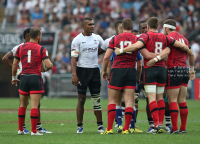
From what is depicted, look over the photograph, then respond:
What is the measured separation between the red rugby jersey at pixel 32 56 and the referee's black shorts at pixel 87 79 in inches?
47.0

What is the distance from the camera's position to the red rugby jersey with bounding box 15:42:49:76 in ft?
30.2

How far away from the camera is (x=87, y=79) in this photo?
1013 cm

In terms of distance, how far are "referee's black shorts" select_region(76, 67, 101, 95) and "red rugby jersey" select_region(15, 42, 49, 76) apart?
1.19m

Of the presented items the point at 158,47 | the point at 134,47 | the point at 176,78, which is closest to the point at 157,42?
the point at 158,47

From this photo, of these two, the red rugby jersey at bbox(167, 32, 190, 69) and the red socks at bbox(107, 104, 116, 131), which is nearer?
the red socks at bbox(107, 104, 116, 131)

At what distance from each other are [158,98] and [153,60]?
896 mm

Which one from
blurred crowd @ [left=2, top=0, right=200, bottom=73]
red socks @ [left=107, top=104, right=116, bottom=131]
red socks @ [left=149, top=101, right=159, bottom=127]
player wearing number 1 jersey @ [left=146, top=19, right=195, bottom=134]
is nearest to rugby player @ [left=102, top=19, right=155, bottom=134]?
red socks @ [left=107, top=104, right=116, bottom=131]

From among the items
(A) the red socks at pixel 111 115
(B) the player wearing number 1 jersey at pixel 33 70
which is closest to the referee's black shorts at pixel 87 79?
(A) the red socks at pixel 111 115

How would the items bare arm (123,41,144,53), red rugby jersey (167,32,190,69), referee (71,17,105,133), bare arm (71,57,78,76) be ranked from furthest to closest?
referee (71,17,105,133) → bare arm (71,57,78,76) → red rugby jersey (167,32,190,69) → bare arm (123,41,144,53)

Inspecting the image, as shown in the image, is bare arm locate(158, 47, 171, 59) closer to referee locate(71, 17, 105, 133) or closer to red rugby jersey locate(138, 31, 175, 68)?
red rugby jersey locate(138, 31, 175, 68)

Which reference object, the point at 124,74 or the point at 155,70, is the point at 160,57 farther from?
the point at 124,74

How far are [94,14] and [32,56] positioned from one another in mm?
20940

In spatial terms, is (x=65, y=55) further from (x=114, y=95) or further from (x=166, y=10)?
(x=114, y=95)

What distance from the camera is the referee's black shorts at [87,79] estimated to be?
10125mm
